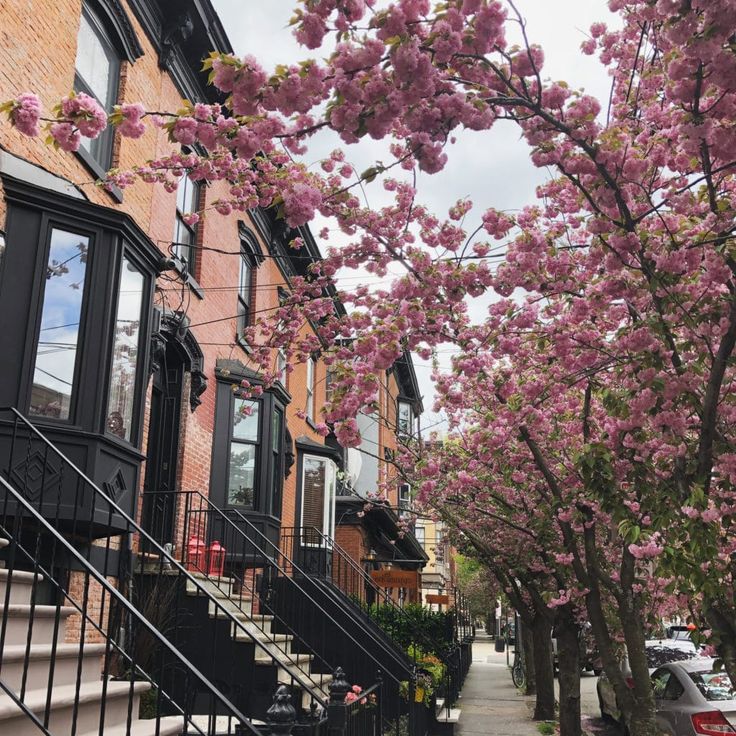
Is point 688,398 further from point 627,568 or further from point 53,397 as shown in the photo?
point 53,397

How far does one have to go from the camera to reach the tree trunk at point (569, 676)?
12055 millimetres

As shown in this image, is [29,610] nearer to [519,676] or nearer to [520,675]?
[520,675]

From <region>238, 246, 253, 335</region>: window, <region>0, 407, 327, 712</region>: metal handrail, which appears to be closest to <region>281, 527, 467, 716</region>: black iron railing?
<region>238, 246, 253, 335</region>: window

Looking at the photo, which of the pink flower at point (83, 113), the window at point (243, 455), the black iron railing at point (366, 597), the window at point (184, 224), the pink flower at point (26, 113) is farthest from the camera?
the black iron railing at point (366, 597)

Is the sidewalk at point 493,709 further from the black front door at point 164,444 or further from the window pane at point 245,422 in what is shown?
the black front door at point 164,444

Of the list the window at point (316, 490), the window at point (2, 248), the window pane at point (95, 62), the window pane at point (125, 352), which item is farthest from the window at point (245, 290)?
the window at point (2, 248)

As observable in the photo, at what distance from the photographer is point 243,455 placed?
13.3 m

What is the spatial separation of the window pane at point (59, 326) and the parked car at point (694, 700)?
25.2 ft

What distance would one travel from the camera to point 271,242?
55.1 feet

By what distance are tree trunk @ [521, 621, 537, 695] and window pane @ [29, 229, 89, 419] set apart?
15773mm

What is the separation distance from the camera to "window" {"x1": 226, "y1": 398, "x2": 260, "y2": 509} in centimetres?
1300

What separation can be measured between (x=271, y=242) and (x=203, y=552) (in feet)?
26.0

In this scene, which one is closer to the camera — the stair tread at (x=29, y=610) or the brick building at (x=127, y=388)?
the stair tread at (x=29, y=610)

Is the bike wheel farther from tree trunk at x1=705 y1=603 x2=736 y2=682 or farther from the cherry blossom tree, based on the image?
tree trunk at x1=705 y1=603 x2=736 y2=682
